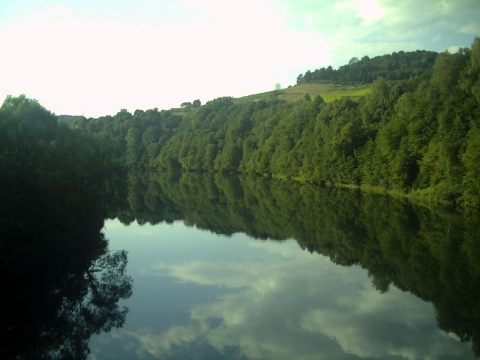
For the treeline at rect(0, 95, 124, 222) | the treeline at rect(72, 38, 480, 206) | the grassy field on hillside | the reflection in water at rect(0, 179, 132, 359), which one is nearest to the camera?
the reflection in water at rect(0, 179, 132, 359)

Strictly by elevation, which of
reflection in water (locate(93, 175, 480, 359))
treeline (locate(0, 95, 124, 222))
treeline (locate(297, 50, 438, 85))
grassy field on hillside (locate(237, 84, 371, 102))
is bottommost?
reflection in water (locate(93, 175, 480, 359))

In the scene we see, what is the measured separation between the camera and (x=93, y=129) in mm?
168875

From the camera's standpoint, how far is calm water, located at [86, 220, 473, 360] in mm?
16094

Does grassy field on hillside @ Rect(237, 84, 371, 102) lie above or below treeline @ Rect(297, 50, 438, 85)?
below

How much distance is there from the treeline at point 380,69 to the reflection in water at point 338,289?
367ft

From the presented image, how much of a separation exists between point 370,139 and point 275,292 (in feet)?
182

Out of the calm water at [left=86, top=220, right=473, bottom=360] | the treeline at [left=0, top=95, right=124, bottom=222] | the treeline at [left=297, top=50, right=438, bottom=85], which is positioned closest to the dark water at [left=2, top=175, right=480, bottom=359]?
the calm water at [left=86, top=220, right=473, bottom=360]

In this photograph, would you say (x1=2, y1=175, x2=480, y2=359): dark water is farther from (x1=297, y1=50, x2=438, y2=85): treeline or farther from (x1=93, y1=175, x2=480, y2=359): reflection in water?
(x1=297, y1=50, x2=438, y2=85): treeline

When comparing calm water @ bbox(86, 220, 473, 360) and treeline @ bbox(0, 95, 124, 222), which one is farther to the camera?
treeline @ bbox(0, 95, 124, 222)

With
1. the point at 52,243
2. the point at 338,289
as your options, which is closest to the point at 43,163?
Result: the point at 52,243

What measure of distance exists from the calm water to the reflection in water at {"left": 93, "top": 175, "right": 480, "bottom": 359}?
0.06 m

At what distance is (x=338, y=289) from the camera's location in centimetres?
2339

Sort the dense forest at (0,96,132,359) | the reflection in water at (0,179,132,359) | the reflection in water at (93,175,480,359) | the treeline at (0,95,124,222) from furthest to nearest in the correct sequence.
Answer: the treeline at (0,95,124,222) → the dense forest at (0,96,132,359) → the reflection in water at (0,179,132,359) → the reflection in water at (93,175,480,359)

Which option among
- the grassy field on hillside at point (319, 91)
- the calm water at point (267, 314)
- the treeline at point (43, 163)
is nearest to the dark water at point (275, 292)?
the calm water at point (267, 314)
